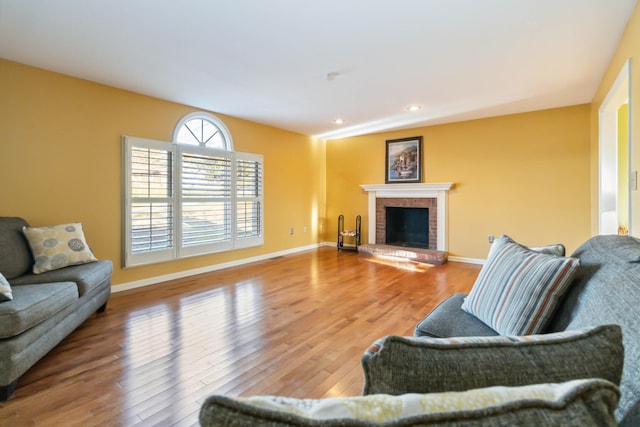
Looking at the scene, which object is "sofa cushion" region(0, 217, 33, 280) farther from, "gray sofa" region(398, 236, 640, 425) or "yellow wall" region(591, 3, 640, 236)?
"yellow wall" region(591, 3, 640, 236)

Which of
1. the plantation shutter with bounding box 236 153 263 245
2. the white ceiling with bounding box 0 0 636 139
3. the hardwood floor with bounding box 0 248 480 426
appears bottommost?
the hardwood floor with bounding box 0 248 480 426

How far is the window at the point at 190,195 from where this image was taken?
3.87 metres

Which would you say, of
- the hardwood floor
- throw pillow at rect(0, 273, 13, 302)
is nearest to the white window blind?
the hardwood floor

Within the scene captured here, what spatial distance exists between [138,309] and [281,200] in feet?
10.8

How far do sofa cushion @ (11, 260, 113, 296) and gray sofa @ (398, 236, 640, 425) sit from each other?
8.30 feet

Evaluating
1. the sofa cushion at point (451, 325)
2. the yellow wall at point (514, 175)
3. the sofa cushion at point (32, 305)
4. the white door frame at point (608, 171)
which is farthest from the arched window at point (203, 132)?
the white door frame at point (608, 171)

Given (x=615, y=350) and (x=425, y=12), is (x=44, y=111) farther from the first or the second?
(x=615, y=350)

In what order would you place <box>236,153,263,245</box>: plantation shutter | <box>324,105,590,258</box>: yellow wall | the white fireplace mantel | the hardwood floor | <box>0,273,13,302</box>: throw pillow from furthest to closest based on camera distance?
1. the white fireplace mantel
2. <box>236,153,263,245</box>: plantation shutter
3. <box>324,105,590,258</box>: yellow wall
4. <box>0,273,13,302</box>: throw pillow
5. the hardwood floor

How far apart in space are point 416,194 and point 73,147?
515 centimetres

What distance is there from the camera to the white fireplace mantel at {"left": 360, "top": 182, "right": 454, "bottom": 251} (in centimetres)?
550

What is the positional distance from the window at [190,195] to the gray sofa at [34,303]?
109 centimetres

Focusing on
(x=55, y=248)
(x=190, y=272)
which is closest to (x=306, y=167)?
(x=190, y=272)

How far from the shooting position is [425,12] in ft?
7.34

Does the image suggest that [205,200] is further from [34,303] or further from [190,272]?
[34,303]
